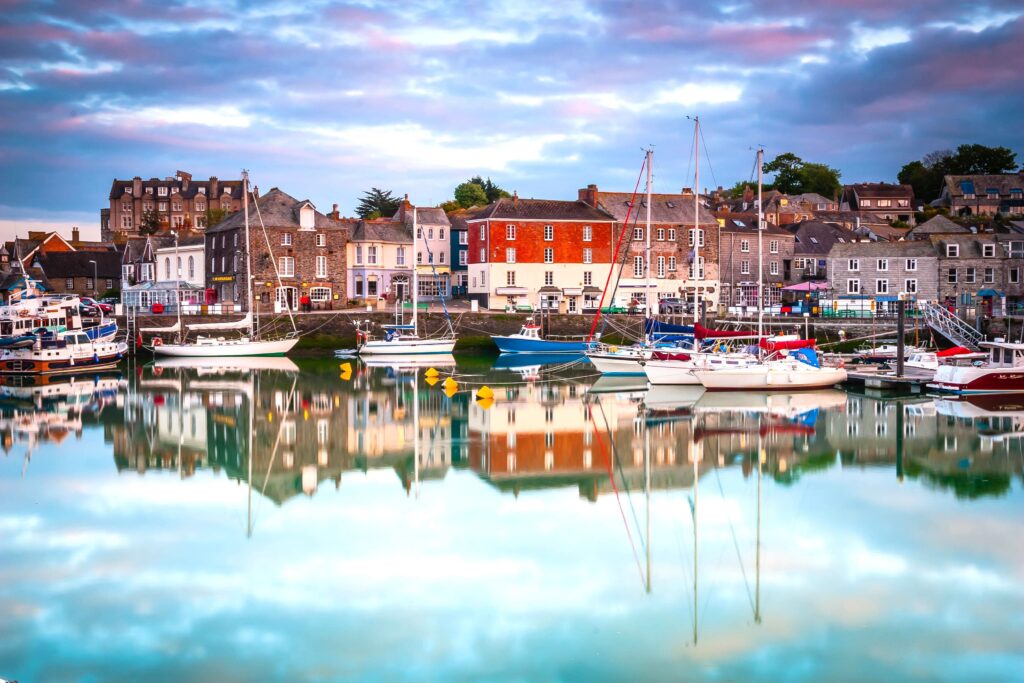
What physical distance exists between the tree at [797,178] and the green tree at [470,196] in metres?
34.4

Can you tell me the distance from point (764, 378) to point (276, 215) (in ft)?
131

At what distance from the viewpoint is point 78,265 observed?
8862cm

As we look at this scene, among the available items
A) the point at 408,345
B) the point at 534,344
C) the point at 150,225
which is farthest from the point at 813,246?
the point at 150,225

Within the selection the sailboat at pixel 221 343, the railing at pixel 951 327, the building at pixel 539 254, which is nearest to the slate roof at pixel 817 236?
the building at pixel 539 254

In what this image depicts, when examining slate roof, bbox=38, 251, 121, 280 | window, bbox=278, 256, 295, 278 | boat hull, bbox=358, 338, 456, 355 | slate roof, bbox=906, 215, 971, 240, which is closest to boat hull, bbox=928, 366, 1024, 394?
boat hull, bbox=358, 338, 456, 355

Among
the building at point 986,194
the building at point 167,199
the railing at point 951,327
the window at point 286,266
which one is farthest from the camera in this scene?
the building at point 167,199

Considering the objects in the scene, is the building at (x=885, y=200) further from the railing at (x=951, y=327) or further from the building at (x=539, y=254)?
the railing at (x=951, y=327)

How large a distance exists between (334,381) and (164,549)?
2677cm

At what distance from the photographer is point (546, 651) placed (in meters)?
12.1

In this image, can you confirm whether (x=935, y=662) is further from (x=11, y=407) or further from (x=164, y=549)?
(x=11, y=407)

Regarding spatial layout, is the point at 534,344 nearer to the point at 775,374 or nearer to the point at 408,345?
the point at 408,345

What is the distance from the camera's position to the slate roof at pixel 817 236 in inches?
2864

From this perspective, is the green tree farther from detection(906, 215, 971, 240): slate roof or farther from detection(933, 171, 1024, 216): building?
detection(906, 215, 971, 240): slate roof

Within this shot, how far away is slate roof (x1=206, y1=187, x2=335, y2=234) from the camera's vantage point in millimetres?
67062
